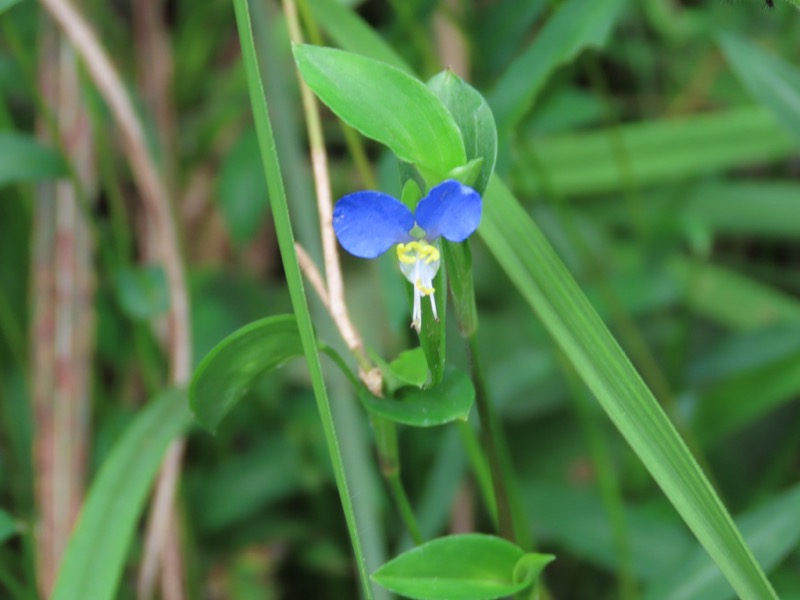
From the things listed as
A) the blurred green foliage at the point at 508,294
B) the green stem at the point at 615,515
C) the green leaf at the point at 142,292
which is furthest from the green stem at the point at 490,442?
the green leaf at the point at 142,292

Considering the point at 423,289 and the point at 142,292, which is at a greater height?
the point at 423,289

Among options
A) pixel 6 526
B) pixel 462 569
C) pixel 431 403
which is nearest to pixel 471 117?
pixel 431 403

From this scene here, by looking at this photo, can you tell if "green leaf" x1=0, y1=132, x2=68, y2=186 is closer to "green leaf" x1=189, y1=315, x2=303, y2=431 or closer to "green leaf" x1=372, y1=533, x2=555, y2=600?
"green leaf" x1=189, y1=315, x2=303, y2=431

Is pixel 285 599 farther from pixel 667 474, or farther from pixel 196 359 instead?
pixel 667 474

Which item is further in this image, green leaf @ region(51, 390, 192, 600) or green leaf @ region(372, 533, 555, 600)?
green leaf @ region(51, 390, 192, 600)

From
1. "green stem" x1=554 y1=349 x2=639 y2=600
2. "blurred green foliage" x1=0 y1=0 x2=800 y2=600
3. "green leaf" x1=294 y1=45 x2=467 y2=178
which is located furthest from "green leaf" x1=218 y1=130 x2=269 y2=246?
"green leaf" x1=294 y1=45 x2=467 y2=178

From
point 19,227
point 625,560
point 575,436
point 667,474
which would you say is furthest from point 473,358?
point 19,227

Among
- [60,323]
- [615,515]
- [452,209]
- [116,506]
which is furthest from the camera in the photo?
[60,323]

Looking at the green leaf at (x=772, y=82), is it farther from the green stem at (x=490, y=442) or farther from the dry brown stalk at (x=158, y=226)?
the dry brown stalk at (x=158, y=226)

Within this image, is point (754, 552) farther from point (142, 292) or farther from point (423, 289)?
point (142, 292)
